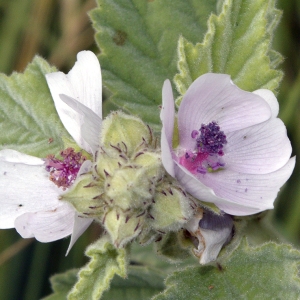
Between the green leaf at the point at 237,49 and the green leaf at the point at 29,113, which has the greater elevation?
the green leaf at the point at 237,49

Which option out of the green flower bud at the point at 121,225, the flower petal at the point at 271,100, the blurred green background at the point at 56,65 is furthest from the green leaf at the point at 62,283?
the flower petal at the point at 271,100

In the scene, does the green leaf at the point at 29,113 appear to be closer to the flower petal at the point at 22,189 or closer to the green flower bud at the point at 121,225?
the flower petal at the point at 22,189

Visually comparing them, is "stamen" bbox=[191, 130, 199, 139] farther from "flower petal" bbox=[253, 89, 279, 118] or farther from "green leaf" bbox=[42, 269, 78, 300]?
"green leaf" bbox=[42, 269, 78, 300]

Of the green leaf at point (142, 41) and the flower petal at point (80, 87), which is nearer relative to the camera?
the flower petal at point (80, 87)

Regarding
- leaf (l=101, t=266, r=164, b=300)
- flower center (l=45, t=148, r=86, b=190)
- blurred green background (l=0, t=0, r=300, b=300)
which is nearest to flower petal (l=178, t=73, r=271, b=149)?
flower center (l=45, t=148, r=86, b=190)

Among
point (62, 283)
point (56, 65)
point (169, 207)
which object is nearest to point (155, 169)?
point (169, 207)

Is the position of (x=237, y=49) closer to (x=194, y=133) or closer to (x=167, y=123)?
(x=194, y=133)
